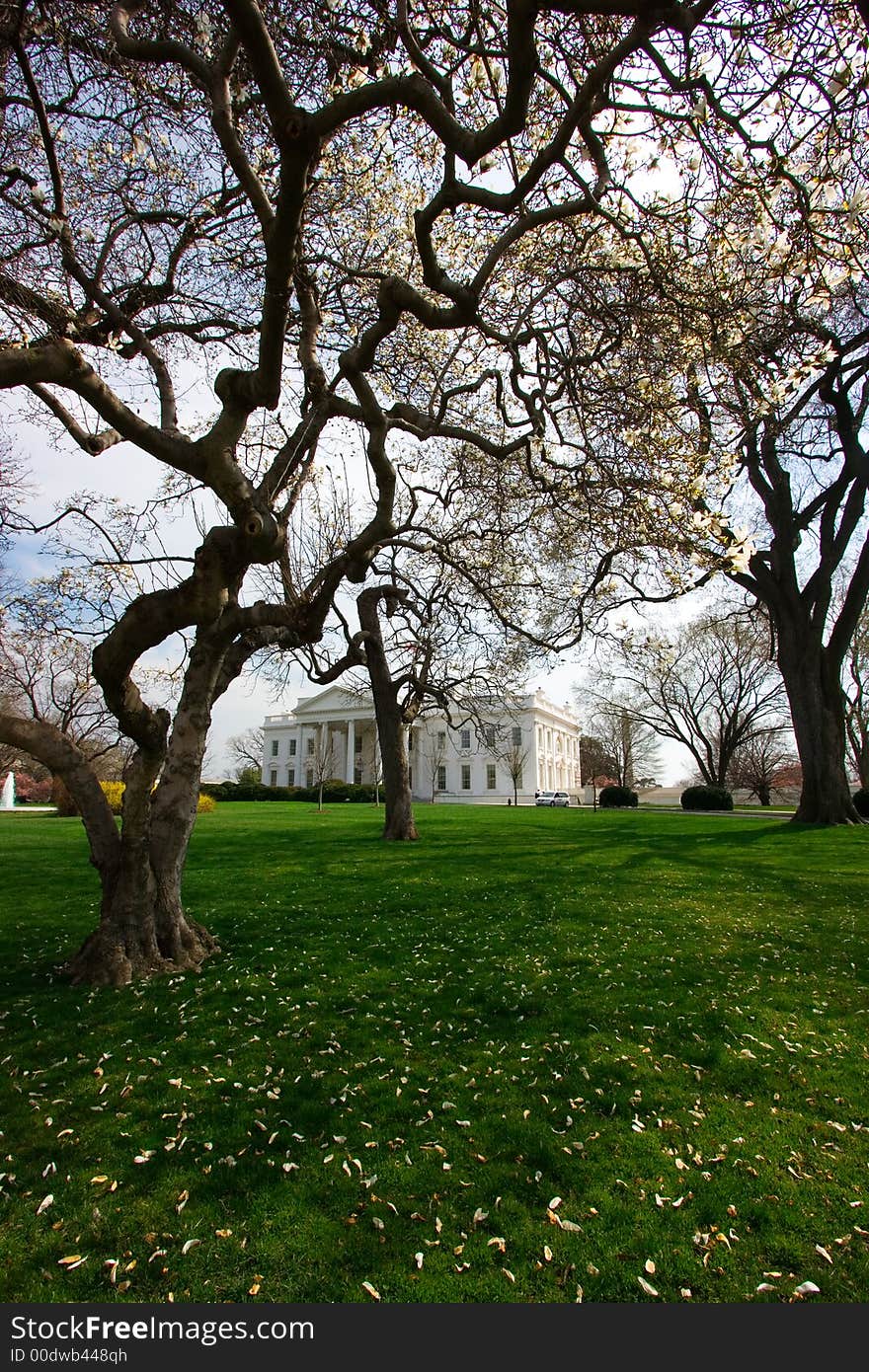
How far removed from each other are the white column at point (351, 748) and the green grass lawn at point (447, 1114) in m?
64.1

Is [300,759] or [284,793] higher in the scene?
[300,759]

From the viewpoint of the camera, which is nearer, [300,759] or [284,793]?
[284,793]

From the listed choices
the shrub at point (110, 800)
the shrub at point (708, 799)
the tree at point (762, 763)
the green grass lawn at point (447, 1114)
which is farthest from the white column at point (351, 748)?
the green grass lawn at point (447, 1114)

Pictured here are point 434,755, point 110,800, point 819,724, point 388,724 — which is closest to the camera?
point 388,724

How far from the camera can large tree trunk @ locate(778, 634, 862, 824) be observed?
20.7m

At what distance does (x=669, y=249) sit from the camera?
6.03m

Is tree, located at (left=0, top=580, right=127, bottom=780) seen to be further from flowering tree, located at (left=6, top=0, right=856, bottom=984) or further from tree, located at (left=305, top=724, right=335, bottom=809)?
tree, located at (left=305, top=724, right=335, bottom=809)

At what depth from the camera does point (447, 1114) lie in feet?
13.3

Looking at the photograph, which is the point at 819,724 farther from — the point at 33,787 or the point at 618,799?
the point at 33,787

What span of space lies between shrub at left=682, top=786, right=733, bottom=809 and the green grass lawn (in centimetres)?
2748

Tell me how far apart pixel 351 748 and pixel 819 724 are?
186ft

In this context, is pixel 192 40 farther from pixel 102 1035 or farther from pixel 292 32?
pixel 102 1035

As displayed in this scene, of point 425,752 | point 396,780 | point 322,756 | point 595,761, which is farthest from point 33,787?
point 595,761

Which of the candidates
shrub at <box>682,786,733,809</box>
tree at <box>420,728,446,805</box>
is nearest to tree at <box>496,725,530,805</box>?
tree at <box>420,728,446,805</box>
